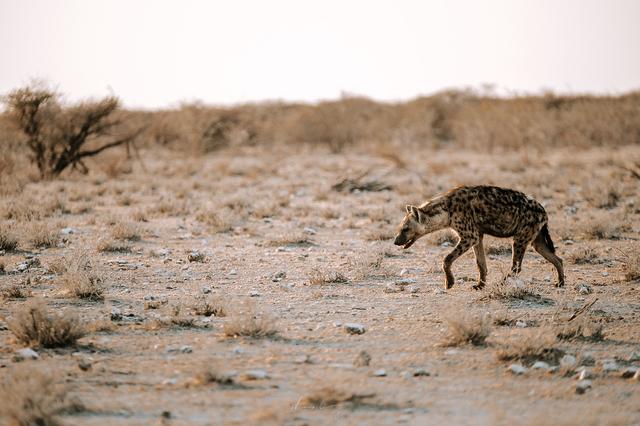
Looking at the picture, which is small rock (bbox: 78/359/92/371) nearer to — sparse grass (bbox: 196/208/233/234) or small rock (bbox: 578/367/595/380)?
small rock (bbox: 578/367/595/380)

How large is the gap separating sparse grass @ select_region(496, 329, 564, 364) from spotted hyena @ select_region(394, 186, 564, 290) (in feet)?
9.05

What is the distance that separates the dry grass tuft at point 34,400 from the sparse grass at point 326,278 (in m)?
4.76

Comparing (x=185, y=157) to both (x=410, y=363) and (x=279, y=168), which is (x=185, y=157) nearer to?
(x=279, y=168)

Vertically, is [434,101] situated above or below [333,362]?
above

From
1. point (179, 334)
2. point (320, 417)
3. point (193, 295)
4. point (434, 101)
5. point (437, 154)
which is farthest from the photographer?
point (434, 101)

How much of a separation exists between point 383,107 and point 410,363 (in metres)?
47.4

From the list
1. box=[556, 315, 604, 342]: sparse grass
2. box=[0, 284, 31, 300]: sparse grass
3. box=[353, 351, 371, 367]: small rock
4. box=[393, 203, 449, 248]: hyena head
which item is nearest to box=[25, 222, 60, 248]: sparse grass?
box=[0, 284, 31, 300]: sparse grass

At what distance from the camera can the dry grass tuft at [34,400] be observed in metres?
5.26

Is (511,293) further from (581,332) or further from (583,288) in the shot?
(581,332)

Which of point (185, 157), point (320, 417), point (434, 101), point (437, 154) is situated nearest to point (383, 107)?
point (434, 101)

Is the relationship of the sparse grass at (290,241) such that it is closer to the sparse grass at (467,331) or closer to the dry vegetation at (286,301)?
the dry vegetation at (286,301)

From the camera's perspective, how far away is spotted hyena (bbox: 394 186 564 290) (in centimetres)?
973

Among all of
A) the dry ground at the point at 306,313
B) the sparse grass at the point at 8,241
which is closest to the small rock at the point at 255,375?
the dry ground at the point at 306,313

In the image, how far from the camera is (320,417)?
5.59 meters
